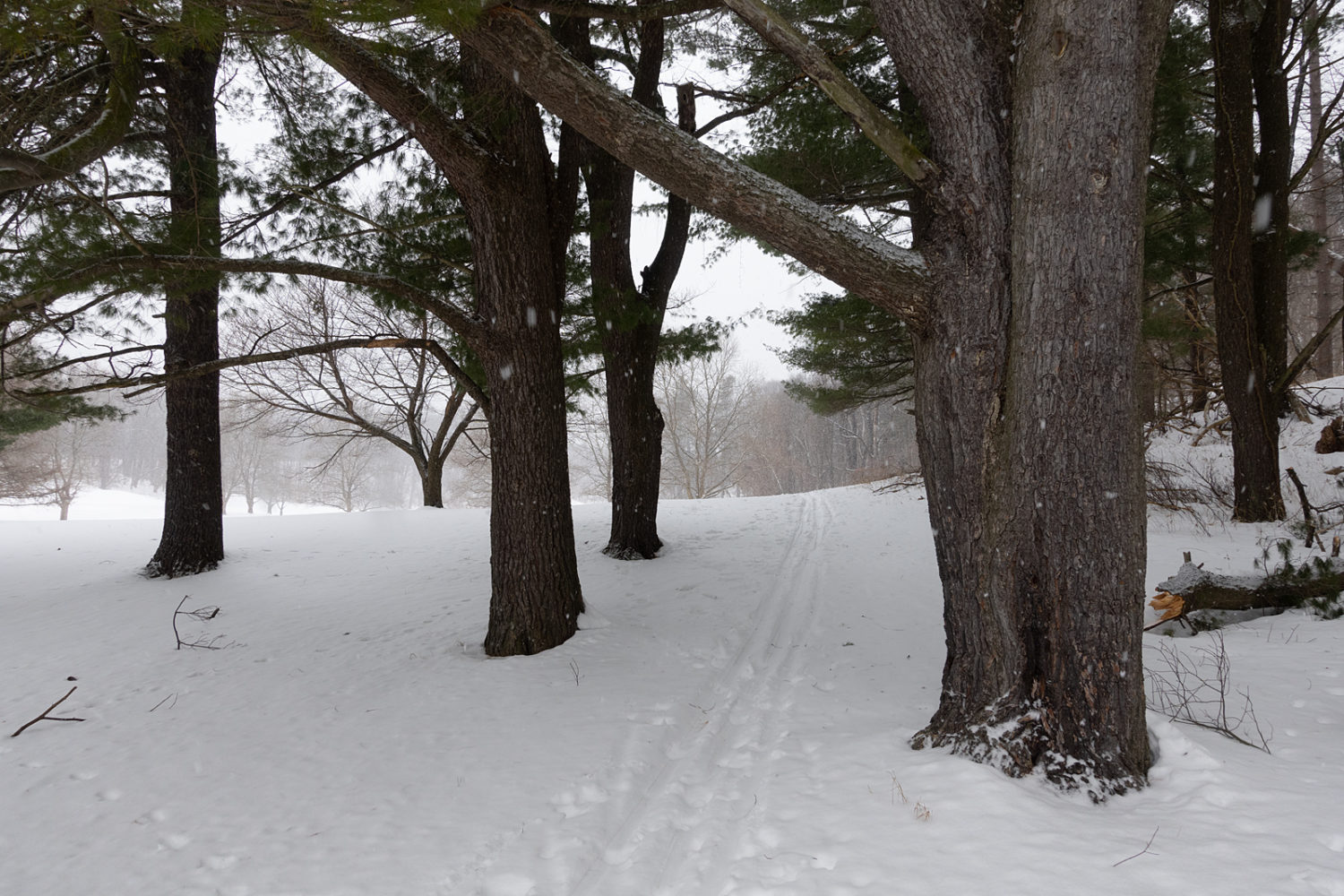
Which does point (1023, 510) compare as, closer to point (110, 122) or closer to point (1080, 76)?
point (1080, 76)

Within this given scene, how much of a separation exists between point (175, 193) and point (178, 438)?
289 centimetres

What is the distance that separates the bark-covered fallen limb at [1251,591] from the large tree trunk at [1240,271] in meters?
3.36

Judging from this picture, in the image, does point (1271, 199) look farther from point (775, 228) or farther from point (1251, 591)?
point (775, 228)

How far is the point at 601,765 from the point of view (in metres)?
3.10

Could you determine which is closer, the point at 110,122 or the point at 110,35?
the point at 110,35

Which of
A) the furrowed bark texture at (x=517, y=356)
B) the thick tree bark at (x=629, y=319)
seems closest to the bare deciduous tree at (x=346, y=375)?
the thick tree bark at (x=629, y=319)

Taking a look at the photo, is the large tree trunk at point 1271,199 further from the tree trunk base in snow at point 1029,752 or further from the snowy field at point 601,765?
the tree trunk base in snow at point 1029,752

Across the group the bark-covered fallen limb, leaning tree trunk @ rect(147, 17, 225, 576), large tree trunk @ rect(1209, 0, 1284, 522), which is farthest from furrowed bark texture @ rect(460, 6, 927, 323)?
large tree trunk @ rect(1209, 0, 1284, 522)

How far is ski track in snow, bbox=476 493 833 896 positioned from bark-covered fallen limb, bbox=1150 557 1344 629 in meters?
2.69

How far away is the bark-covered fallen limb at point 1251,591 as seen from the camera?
4.45 metres

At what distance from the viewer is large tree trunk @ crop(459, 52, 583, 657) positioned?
14.9ft

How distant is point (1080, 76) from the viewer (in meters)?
2.47

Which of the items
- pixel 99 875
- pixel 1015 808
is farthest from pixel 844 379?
pixel 99 875

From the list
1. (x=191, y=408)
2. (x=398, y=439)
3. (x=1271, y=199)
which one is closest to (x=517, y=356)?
(x=191, y=408)
